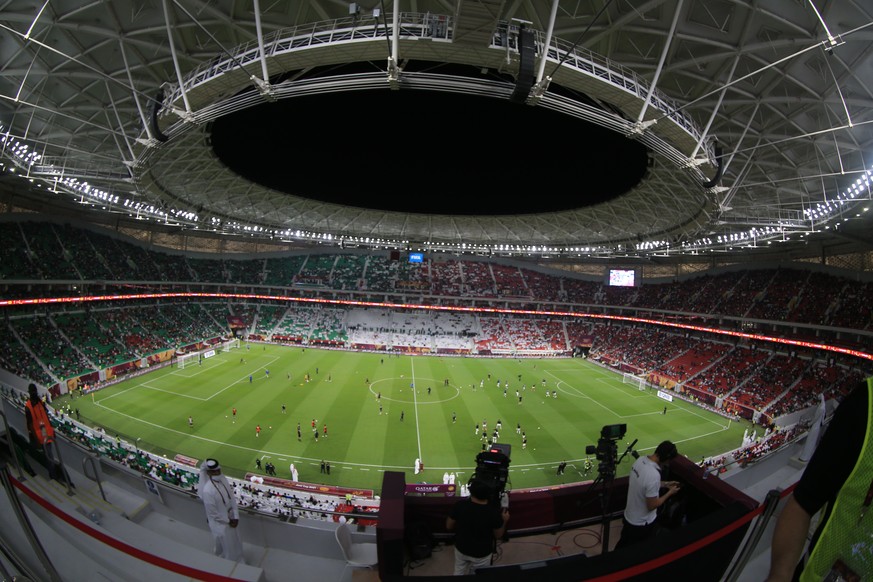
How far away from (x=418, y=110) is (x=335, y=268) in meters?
55.4

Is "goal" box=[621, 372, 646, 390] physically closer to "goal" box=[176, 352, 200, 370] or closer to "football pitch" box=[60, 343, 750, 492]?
"football pitch" box=[60, 343, 750, 492]

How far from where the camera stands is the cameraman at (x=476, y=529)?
4047 mm

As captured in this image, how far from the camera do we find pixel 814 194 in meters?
26.0

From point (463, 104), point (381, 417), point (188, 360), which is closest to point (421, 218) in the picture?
point (381, 417)

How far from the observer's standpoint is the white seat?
15.5 ft

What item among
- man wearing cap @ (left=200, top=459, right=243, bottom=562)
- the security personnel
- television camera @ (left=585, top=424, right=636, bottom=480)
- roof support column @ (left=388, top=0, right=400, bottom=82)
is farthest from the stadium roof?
man wearing cap @ (left=200, top=459, right=243, bottom=562)

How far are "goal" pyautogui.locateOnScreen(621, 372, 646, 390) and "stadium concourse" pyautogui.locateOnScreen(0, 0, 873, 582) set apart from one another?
20cm

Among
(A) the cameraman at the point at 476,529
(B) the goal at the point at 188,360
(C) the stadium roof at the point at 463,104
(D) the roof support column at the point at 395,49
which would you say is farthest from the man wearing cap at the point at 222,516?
(B) the goal at the point at 188,360

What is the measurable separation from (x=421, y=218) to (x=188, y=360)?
32178mm

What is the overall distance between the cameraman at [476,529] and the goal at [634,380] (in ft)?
144

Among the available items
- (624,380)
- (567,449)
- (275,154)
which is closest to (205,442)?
(275,154)

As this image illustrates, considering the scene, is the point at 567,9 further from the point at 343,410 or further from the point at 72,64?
the point at 343,410

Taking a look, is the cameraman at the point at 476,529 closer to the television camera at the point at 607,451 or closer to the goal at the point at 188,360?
the television camera at the point at 607,451

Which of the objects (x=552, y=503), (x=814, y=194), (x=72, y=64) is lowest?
(x=552, y=503)
